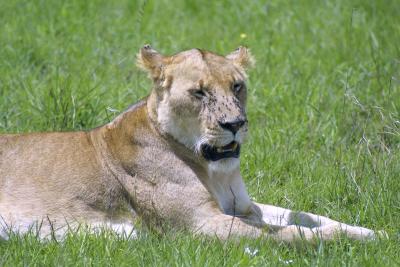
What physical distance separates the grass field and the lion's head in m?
0.53

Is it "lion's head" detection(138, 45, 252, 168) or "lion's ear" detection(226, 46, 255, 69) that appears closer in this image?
"lion's head" detection(138, 45, 252, 168)

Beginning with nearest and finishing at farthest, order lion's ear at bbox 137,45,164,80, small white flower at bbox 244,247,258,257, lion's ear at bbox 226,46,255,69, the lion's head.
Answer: small white flower at bbox 244,247,258,257 → the lion's head → lion's ear at bbox 137,45,164,80 → lion's ear at bbox 226,46,255,69

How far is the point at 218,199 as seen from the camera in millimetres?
5152

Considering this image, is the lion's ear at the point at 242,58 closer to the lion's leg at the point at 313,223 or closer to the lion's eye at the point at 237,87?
the lion's eye at the point at 237,87

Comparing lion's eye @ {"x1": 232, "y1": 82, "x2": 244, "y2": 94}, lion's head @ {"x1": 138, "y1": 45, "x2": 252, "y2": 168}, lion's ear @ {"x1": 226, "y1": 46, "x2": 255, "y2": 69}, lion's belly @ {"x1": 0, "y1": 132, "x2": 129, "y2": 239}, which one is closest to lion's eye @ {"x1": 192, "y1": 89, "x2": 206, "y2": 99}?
lion's head @ {"x1": 138, "y1": 45, "x2": 252, "y2": 168}

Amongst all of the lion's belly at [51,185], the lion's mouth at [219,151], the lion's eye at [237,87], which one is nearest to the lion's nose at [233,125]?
the lion's mouth at [219,151]

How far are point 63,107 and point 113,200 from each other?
1605 millimetres

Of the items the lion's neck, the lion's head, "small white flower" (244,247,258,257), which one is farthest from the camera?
the lion's neck

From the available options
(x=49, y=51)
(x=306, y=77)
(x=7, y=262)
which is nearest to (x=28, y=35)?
(x=49, y=51)

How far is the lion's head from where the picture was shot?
4863mm

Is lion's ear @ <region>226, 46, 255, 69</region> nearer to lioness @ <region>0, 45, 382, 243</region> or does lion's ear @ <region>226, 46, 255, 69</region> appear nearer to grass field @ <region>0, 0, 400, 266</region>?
lioness @ <region>0, 45, 382, 243</region>

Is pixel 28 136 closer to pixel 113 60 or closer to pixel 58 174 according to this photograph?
pixel 58 174

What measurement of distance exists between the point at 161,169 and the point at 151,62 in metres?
0.59

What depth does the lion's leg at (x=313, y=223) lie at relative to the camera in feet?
15.6
